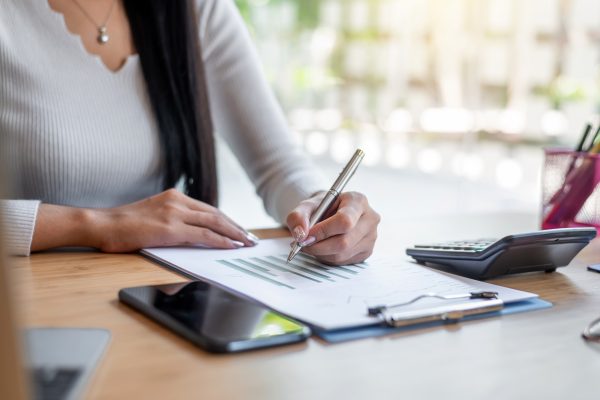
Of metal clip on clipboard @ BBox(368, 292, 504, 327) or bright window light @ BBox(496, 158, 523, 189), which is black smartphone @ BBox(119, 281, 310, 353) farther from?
bright window light @ BBox(496, 158, 523, 189)

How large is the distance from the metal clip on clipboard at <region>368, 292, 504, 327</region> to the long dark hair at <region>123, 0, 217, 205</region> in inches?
26.2

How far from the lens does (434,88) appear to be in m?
4.46

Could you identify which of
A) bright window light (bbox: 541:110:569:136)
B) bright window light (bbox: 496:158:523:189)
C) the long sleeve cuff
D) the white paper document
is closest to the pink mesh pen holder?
the white paper document

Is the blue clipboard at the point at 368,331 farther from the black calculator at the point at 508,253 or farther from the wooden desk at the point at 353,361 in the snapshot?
the black calculator at the point at 508,253

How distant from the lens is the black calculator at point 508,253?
0.84 m

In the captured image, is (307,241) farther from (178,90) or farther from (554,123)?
(554,123)

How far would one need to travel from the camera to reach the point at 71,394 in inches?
17.5

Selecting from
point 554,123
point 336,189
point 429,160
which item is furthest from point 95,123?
point 429,160

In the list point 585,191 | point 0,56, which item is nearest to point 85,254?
point 0,56

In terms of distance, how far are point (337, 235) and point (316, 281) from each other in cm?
12

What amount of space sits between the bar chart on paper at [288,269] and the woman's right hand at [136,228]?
79mm

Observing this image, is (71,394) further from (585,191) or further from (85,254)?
(585,191)

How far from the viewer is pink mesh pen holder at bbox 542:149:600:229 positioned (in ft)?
3.65

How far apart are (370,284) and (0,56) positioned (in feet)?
2.43
